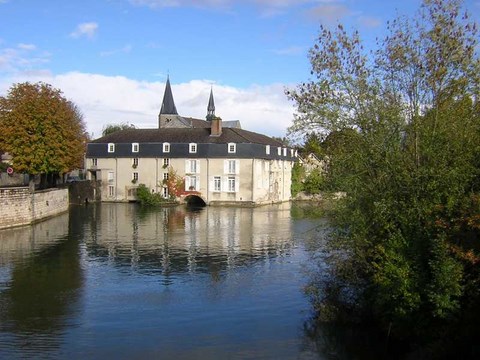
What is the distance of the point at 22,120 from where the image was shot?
118 feet

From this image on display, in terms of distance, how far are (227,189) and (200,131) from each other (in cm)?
711

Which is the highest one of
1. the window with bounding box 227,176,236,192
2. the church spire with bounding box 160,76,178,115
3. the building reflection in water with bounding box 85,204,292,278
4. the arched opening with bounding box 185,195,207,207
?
the church spire with bounding box 160,76,178,115

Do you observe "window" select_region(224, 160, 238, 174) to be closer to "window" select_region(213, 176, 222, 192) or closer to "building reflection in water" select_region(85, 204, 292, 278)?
"window" select_region(213, 176, 222, 192)

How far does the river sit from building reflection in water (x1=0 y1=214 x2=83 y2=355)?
0.04m

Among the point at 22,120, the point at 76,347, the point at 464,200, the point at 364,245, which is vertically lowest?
the point at 76,347

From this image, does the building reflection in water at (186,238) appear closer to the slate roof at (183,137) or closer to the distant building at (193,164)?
the distant building at (193,164)

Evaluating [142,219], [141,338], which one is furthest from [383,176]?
[142,219]

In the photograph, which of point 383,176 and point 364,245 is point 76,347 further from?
point 383,176

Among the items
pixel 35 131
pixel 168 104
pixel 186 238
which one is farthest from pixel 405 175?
pixel 168 104

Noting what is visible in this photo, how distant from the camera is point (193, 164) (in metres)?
51.3

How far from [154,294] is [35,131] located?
23791 millimetres

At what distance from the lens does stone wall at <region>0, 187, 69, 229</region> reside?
29734 mm

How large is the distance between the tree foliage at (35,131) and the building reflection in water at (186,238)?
541 cm

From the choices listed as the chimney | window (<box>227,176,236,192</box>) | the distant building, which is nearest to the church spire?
the distant building
